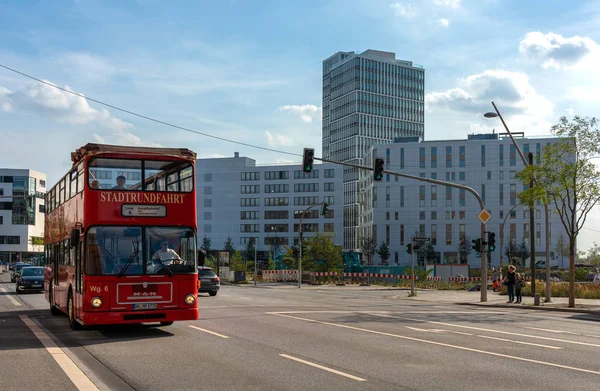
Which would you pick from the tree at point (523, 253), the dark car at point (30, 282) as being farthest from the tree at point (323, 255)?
the tree at point (523, 253)

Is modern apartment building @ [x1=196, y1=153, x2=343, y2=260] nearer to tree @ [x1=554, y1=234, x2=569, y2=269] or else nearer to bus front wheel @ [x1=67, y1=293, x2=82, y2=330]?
tree @ [x1=554, y1=234, x2=569, y2=269]

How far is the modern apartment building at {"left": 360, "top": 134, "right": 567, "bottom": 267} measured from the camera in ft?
411

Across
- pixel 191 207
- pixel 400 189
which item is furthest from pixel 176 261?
pixel 400 189

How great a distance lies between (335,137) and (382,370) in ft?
558

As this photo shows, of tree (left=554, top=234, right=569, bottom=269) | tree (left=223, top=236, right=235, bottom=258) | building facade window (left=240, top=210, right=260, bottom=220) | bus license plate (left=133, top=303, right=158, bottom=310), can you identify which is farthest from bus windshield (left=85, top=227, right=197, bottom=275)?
building facade window (left=240, top=210, right=260, bottom=220)

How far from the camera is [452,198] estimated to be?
128 metres

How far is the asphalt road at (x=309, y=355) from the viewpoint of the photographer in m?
9.77

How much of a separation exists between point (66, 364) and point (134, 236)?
415cm

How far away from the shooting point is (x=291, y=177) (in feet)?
468

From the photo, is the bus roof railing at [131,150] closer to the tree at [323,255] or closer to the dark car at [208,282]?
the dark car at [208,282]

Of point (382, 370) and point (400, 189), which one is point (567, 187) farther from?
point (400, 189)

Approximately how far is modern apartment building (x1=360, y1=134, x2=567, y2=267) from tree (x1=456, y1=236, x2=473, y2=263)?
1.07 meters

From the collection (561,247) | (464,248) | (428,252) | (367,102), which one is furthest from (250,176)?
(561,247)

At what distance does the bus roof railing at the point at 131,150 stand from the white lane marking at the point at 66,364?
3908 mm
